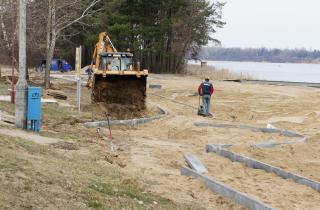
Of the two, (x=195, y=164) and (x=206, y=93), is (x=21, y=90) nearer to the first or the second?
(x=195, y=164)

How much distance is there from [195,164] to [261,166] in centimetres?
143

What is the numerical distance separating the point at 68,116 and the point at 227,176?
8.64m

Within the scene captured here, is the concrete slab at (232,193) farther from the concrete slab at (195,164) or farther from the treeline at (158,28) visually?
the treeline at (158,28)

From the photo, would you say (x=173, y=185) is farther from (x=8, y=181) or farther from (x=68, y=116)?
(x=68, y=116)

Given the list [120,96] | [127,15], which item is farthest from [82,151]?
[127,15]

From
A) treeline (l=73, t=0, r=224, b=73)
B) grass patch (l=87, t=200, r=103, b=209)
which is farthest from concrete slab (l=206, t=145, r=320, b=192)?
treeline (l=73, t=0, r=224, b=73)

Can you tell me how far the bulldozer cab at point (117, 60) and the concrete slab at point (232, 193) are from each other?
1510 centimetres

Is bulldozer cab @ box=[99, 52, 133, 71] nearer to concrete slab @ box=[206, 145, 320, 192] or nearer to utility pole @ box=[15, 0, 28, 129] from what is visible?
utility pole @ box=[15, 0, 28, 129]

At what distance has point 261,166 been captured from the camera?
465 inches

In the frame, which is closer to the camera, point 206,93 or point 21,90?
point 21,90

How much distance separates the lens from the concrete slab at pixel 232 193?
8.42 meters

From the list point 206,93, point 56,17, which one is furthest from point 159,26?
point 206,93

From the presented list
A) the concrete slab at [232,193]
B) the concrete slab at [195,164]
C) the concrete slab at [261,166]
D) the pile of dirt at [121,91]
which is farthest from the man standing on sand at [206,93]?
the concrete slab at [232,193]

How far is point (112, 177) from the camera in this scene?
9531mm
